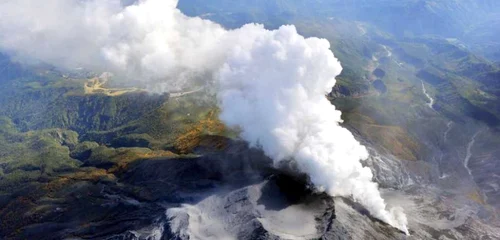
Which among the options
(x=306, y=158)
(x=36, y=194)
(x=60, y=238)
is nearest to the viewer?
(x=60, y=238)

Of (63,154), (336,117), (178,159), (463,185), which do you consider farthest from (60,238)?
(463,185)

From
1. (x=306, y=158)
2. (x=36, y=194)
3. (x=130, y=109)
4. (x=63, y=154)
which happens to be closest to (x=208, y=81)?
(x=130, y=109)

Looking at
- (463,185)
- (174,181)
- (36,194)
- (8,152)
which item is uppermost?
(174,181)

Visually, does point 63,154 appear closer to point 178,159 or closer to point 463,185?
point 178,159

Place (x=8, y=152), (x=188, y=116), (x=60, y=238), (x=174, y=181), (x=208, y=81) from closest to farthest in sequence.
Result: (x=60, y=238)
(x=174, y=181)
(x=188, y=116)
(x=8, y=152)
(x=208, y=81)

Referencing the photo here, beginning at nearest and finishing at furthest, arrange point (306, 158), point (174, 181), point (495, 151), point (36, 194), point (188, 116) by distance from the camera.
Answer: point (306, 158), point (174, 181), point (36, 194), point (495, 151), point (188, 116)

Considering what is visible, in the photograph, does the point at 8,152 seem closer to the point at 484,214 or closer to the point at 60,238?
the point at 60,238

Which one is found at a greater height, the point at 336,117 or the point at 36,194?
the point at 336,117

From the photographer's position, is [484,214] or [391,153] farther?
[391,153]

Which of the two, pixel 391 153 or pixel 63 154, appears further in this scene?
pixel 63 154
